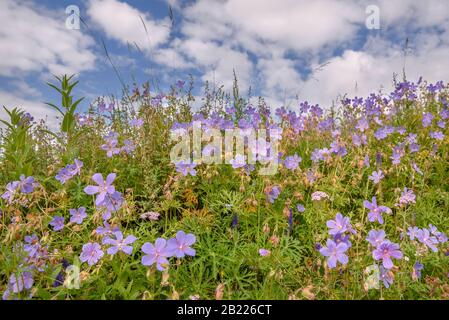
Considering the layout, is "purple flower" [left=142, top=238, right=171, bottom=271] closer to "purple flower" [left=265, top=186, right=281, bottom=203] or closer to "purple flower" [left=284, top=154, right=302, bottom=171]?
"purple flower" [left=265, top=186, right=281, bottom=203]

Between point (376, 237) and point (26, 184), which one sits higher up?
point (26, 184)

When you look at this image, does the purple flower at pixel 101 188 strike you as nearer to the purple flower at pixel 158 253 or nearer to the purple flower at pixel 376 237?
the purple flower at pixel 158 253

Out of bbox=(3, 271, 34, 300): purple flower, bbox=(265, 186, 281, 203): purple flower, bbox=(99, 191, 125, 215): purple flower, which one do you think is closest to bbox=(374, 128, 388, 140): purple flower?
bbox=(265, 186, 281, 203): purple flower

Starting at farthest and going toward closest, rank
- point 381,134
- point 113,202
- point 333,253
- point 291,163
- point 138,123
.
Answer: point 381,134 < point 138,123 < point 291,163 < point 113,202 < point 333,253

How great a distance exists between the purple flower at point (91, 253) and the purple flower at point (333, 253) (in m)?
1.21

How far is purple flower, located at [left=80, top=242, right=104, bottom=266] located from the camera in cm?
211

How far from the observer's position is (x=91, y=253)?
2135mm

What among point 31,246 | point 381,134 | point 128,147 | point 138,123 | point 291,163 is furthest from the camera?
point 381,134

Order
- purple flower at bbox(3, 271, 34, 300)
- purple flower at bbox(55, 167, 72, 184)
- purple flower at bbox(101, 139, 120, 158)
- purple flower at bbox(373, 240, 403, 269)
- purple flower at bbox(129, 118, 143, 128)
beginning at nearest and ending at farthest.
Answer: purple flower at bbox(3, 271, 34, 300), purple flower at bbox(373, 240, 403, 269), purple flower at bbox(55, 167, 72, 184), purple flower at bbox(101, 139, 120, 158), purple flower at bbox(129, 118, 143, 128)

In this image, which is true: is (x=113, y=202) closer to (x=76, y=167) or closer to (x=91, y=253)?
(x=91, y=253)

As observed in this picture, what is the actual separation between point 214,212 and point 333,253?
3.97 feet

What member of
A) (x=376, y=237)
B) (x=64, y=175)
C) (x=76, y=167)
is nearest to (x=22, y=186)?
(x=64, y=175)
